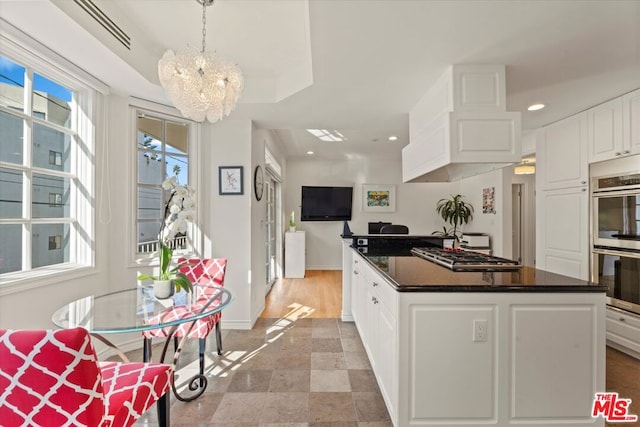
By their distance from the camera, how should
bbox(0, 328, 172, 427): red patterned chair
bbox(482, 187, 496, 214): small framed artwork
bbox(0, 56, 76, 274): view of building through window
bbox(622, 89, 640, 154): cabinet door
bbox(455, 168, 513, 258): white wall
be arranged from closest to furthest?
bbox(0, 328, 172, 427): red patterned chair, bbox(0, 56, 76, 274): view of building through window, bbox(622, 89, 640, 154): cabinet door, bbox(455, 168, 513, 258): white wall, bbox(482, 187, 496, 214): small framed artwork

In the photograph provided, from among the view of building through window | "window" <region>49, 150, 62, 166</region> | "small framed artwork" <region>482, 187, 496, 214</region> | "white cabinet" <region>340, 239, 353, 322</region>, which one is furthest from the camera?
"small framed artwork" <region>482, 187, 496, 214</region>

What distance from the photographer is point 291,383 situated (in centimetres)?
205

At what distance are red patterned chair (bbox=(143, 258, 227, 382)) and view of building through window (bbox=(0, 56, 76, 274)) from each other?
0.93 m

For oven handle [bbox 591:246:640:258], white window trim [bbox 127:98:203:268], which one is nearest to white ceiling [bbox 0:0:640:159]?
white window trim [bbox 127:98:203:268]

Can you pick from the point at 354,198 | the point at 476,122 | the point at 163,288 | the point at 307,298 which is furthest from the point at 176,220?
the point at 354,198

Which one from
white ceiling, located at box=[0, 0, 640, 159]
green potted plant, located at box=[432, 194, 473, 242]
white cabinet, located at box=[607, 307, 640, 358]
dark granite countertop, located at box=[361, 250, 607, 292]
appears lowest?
white cabinet, located at box=[607, 307, 640, 358]

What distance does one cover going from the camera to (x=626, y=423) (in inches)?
66.6

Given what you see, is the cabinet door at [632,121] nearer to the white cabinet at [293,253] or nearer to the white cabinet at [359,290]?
the white cabinet at [359,290]

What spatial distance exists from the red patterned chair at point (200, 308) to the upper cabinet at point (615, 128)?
3603 mm

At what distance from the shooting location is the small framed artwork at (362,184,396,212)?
6.33m

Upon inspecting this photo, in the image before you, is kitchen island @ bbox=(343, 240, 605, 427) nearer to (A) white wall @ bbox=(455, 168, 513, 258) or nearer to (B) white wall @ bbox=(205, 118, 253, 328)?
(B) white wall @ bbox=(205, 118, 253, 328)

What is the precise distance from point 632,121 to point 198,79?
11.3ft

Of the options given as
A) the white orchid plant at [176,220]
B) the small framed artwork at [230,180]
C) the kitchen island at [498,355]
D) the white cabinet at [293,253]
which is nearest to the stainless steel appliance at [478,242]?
the white cabinet at [293,253]

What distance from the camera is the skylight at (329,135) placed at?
4.36 metres
